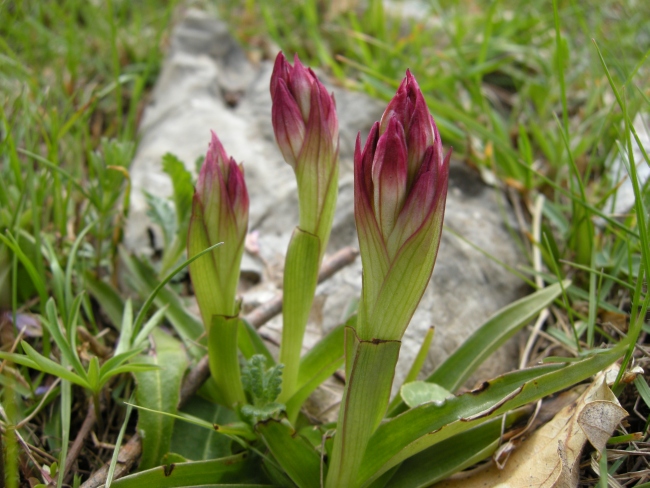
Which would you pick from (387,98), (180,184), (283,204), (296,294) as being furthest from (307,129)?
(387,98)

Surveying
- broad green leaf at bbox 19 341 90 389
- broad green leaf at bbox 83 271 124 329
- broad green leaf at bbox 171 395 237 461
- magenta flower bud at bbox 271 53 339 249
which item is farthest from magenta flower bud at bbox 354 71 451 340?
broad green leaf at bbox 83 271 124 329

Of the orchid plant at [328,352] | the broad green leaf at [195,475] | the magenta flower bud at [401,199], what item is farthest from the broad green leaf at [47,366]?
the magenta flower bud at [401,199]

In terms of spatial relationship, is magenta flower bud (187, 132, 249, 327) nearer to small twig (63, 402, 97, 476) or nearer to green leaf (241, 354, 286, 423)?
green leaf (241, 354, 286, 423)

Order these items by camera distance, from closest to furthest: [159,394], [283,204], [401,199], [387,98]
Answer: [401,199]
[159,394]
[283,204]
[387,98]

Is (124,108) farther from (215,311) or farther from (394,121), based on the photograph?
(394,121)

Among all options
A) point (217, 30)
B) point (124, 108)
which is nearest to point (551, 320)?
point (124, 108)

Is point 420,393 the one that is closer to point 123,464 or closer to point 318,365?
point 318,365
